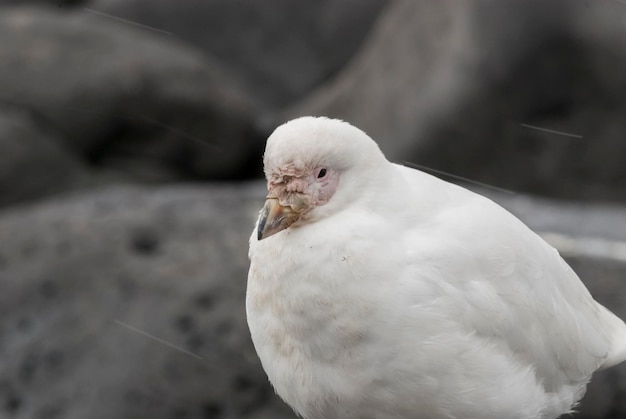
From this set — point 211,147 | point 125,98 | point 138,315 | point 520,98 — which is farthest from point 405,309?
point 211,147

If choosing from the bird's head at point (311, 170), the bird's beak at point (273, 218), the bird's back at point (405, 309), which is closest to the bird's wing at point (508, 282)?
the bird's back at point (405, 309)

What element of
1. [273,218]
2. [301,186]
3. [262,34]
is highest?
[301,186]

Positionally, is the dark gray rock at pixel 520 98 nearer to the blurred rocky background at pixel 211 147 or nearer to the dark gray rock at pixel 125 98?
the blurred rocky background at pixel 211 147

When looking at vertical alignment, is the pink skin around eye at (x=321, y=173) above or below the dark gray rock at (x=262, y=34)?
above

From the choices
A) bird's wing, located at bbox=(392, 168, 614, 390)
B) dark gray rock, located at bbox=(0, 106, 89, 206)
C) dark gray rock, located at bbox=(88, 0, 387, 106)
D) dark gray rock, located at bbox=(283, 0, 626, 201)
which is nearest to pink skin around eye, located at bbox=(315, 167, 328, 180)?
bird's wing, located at bbox=(392, 168, 614, 390)

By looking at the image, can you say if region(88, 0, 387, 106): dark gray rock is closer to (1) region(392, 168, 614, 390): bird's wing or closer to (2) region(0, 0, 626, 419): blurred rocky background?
(2) region(0, 0, 626, 419): blurred rocky background

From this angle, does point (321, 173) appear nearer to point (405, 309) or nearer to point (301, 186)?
point (301, 186)
